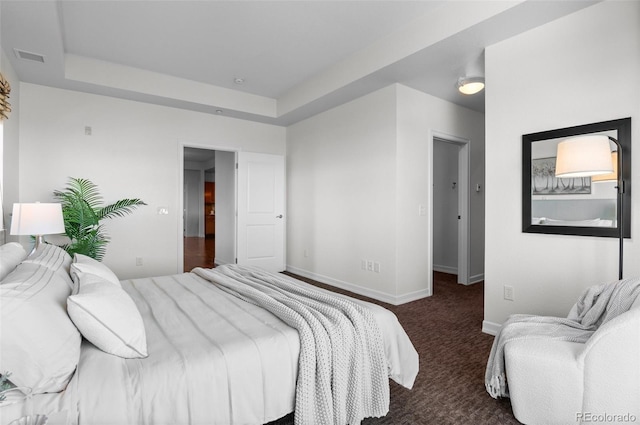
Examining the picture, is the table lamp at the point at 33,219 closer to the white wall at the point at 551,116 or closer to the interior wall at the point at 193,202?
the white wall at the point at 551,116

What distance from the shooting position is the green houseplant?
366 centimetres

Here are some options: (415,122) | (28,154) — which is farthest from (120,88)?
(415,122)

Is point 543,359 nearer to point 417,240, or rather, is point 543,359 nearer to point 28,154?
point 417,240

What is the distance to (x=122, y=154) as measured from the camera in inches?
174

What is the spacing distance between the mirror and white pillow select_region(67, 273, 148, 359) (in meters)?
2.86

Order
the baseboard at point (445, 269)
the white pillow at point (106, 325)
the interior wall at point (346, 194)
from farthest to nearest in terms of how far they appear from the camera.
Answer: the baseboard at point (445, 269) → the interior wall at point (346, 194) → the white pillow at point (106, 325)

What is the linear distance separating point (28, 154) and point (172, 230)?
1.80 meters

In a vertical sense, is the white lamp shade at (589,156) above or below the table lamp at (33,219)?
above

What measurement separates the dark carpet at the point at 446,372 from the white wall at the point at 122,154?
327 centimetres

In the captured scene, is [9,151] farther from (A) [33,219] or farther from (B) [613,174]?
(B) [613,174]

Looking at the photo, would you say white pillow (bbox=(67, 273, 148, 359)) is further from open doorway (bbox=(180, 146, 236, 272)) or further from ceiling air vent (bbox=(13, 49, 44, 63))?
open doorway (bbox=(180, 146, 236, 272))

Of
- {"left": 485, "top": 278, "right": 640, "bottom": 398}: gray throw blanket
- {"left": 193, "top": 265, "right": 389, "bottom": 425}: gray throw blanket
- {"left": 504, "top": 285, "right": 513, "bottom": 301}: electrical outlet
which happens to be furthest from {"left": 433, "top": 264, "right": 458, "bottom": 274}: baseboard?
{"left": 193, "top": 265, "right": 389, "bottom": 425}: gray throw blanket

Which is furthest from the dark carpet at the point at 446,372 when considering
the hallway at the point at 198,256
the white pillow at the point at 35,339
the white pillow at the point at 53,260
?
the hallway at the point at 198,256

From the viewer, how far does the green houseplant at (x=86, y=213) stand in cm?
366
